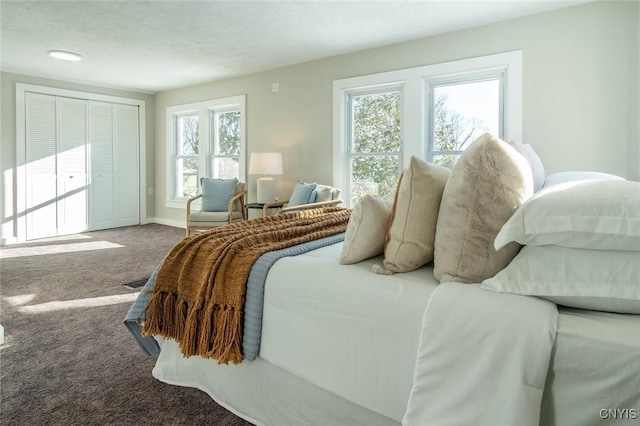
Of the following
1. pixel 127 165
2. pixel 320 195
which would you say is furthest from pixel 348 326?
pixel 127 165

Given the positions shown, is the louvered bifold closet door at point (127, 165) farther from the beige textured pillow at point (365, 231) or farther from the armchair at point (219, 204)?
the beige textured pillow at point (365, 231)

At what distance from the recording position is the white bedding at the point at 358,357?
86 cm

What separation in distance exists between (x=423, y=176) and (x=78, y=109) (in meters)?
6.51

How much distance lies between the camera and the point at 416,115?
414 centimetres

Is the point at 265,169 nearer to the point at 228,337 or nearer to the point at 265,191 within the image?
the point at 265,191

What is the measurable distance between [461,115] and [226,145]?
11.9 feet

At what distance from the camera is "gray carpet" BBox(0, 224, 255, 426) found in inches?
61.4

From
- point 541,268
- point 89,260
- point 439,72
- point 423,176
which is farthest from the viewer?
point 89,260

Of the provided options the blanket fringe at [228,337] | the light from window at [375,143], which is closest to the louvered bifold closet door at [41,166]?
the light from window at [375,143]

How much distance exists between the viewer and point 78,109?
6.12 m

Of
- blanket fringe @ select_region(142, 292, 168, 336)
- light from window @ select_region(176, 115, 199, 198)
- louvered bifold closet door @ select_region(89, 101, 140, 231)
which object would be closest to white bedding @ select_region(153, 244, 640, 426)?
blanket fringe @ select_region(142, 292, 168, 336)

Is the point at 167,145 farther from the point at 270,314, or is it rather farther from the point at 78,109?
the point at 270,314

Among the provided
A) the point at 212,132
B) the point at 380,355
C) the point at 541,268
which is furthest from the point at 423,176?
the point at 212,132

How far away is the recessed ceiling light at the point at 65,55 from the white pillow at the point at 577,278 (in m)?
5.40
